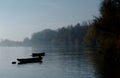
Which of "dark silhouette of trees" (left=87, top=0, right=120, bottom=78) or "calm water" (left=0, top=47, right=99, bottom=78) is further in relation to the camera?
"dark silhouette of trees" (left=87, top=0, right=120, bottom=78)

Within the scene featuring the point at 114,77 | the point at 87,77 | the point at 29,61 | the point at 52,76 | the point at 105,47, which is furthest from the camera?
the point at 29,61

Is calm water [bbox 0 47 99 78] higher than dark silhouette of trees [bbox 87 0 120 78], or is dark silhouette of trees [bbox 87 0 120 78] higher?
dark silhouette of trees [bbox 87 0 120 78]

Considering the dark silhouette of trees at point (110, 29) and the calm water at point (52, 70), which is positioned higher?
the dark silhouette of trees at point (110, 29)

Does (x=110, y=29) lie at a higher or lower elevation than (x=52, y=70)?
higher

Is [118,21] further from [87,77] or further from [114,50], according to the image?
[87,77]

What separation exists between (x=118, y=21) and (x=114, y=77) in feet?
91.6

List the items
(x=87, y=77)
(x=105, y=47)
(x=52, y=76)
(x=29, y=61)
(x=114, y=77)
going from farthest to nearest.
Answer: (x=29, y=61), (x=105, y=47), (x=52, y=76), (x=87, y=77), (x=114, y=77)

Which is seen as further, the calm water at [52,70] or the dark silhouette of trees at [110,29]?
the dark silhouette of trees at [110,29]

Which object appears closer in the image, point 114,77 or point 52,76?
point 114,77

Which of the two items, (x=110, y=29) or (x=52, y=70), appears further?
(x=110, y=29)

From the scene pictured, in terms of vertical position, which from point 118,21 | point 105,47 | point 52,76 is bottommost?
point 52,76

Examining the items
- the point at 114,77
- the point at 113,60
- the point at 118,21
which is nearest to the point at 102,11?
the point at 118,21

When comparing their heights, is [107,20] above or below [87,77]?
above

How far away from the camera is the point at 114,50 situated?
7281 cm
